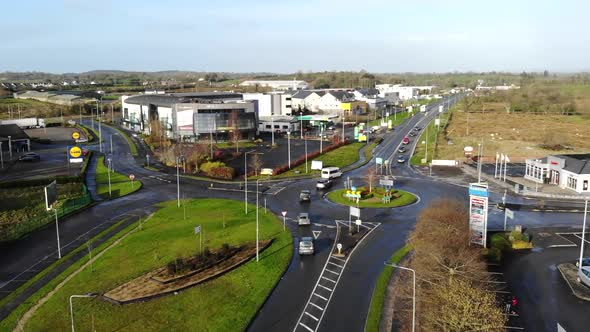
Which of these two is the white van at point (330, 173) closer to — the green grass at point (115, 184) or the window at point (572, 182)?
the green grass at point (115, 184)

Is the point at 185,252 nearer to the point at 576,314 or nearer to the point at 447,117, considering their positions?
the point at 576,314

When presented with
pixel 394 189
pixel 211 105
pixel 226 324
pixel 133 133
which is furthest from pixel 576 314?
pixel 133 133

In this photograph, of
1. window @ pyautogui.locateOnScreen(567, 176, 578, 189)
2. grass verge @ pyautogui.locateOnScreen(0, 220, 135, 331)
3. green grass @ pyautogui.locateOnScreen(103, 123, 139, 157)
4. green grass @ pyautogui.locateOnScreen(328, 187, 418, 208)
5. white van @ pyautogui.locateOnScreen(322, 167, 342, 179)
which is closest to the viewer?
grass verge @ pyautogui.locateOnScreen(0, 220, 135, 331)

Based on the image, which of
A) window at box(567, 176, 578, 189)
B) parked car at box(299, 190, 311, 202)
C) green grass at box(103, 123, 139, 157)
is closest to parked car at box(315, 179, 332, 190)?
parked car at box(299, 190, 311, 202)

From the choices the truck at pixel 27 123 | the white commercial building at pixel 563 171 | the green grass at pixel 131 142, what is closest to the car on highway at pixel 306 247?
the white commercial building at pixel 563 171

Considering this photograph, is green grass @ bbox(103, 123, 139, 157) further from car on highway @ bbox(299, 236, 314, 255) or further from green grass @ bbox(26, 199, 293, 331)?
car on highway @ bbox(299, 236, 314, 255)

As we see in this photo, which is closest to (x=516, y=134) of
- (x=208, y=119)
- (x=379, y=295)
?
(x=208, y=119)

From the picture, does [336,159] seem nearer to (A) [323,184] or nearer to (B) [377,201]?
(A) [323,184]

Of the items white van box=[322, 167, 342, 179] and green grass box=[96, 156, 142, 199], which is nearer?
green grass box=[96, 156, 142, 199]
